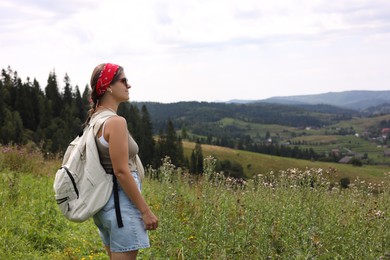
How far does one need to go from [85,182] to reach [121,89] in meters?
0.83

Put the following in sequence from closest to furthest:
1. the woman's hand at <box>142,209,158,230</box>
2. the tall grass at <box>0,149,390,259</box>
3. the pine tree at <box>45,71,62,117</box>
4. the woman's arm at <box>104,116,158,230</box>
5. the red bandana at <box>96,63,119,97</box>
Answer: the woman's arm at <box>104,116,158,230</box> → the woman's hand at <box>142,209,158,230</box> → the red bandana at <box>96,63,119,97</box> → the tall grass at <box>0,149,390,259</box> → the pine tree at <box>45,71,62,117</box>

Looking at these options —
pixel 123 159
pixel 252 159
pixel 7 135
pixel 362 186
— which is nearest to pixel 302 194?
pixel 362 186

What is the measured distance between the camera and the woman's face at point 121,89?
3.41 m

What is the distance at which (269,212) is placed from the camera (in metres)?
5.43

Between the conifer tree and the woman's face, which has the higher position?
the woman's face

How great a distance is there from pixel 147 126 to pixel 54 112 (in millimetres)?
17145

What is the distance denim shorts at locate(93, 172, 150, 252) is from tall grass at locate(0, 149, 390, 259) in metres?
1.24

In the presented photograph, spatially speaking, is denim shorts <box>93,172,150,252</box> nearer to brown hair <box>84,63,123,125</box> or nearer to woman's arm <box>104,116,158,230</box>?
woman's arm <box>104,116,158,230</box>

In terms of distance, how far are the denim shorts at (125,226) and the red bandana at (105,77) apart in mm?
847

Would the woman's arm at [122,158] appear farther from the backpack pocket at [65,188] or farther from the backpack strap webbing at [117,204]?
the backpack pocket at [65,188]

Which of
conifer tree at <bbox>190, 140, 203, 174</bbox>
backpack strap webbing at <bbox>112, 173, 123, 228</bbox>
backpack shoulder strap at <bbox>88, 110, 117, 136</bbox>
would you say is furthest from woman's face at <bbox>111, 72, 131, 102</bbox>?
conifer tree at <bbox>190, 140, 203, 174</bbox>

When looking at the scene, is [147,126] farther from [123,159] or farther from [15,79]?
[123,159]

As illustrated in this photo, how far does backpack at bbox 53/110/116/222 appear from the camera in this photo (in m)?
3.19

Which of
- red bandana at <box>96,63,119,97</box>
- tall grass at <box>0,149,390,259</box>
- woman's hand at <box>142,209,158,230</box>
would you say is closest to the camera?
woman's hand at <box>142,209,158,230</box>
